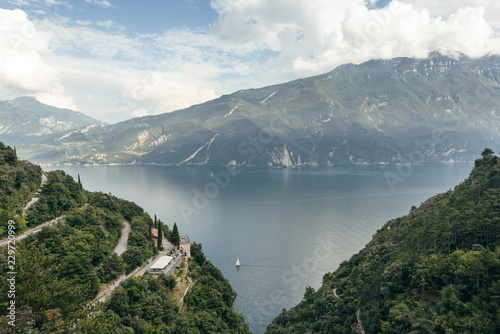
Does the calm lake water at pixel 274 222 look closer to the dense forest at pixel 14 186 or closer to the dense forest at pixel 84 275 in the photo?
the dense forest at pixel 84 275

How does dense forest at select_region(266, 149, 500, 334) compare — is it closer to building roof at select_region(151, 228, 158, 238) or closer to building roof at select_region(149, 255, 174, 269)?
building roof at select_region(149, 255, 174, 269)

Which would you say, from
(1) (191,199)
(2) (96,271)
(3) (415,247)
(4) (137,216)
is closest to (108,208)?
(4) (137,216)

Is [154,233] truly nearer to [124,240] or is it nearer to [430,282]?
[124,240]

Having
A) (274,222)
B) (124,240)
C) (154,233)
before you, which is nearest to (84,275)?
(124,240)

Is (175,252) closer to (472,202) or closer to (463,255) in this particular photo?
(463,255)

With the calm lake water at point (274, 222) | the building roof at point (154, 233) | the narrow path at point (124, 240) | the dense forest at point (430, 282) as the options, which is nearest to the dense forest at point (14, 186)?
the narrow path at point (124, 240)

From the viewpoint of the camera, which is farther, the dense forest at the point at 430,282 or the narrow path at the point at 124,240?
the narrow path at the point at 124,240

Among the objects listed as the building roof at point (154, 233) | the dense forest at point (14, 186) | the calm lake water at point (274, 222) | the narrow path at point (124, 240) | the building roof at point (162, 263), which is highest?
the dense forest at point (14, 186)
